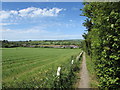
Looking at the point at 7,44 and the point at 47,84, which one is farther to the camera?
the point at 7,44

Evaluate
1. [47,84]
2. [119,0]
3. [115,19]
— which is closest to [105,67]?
[115,19]

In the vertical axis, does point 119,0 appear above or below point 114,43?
above

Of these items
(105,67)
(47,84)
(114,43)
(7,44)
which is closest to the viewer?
(114,43)

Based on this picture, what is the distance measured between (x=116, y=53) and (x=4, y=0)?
147 inches

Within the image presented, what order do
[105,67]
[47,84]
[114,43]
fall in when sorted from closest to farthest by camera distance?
[114,43] → [105,67] → [47,84]

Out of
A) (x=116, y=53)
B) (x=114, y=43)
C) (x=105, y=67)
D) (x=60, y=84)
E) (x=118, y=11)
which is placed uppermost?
(x=118, y=11)

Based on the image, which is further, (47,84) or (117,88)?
(47,84)

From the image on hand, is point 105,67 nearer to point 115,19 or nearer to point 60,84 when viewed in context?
point 115,19

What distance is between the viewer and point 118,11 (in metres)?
3.56

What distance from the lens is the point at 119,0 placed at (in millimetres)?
3398

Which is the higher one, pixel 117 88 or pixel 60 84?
pixel 117 88

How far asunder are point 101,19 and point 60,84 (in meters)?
3.39

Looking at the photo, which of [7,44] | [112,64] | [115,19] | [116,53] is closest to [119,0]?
[115,19]

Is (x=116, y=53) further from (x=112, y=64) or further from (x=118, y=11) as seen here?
(x=118, y=11)
